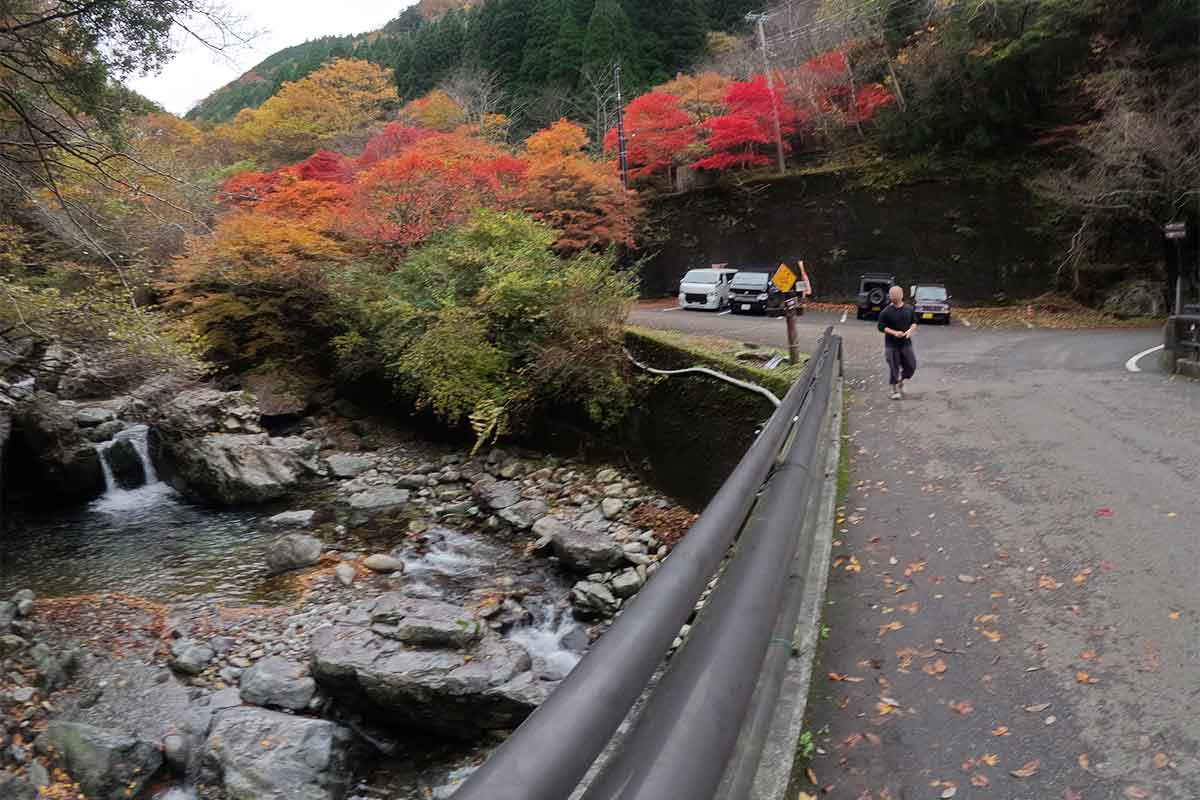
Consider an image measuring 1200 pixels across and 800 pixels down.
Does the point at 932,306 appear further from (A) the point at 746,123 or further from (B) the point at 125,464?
(B) the point at 125,464

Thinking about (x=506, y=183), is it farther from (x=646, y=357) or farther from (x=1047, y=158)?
(x=1047, y=158)

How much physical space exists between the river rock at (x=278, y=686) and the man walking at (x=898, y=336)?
897 cm

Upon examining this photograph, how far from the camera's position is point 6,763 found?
20.0ft

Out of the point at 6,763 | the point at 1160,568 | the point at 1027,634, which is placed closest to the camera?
the point at 1027,634

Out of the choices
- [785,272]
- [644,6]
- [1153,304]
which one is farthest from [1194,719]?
[644,6]

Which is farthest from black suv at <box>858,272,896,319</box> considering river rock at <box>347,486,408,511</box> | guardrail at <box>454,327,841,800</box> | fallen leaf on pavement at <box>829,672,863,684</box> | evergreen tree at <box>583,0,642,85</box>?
guardrail at <box>454,327,841,800</box>

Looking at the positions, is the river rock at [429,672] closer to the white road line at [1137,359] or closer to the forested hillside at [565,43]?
the white road line at [1137,359]

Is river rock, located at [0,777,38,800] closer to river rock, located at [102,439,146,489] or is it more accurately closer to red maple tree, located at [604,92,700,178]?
river rock, located at [102,439,146,489]

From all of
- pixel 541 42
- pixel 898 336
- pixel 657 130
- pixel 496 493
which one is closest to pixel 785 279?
pixel 898 336

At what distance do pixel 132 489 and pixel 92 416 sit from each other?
2.28 meters

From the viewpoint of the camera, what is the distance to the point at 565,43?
141ft

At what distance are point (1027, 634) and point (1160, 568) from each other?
1.43m

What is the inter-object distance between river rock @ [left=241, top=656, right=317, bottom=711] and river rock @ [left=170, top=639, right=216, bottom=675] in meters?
0.65

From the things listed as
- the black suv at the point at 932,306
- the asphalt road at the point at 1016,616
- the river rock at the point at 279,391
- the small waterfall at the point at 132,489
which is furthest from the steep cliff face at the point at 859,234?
the small waterfall at the point at 132,489
